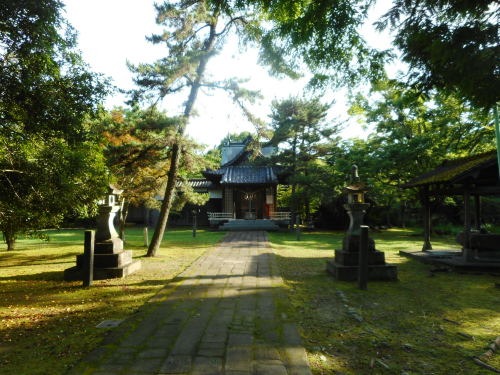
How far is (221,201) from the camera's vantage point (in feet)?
79.3

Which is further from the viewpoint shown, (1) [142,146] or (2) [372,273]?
(1) [142,146]

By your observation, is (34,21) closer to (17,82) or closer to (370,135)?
(17,82)

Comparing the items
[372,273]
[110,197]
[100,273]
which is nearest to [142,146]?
[110,197]

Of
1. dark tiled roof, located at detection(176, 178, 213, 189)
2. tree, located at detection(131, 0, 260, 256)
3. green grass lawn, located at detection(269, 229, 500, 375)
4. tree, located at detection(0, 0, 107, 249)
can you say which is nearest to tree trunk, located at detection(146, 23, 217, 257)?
tree, located at detection(131, 0, 260, 256)

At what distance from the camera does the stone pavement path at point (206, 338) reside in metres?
2.49

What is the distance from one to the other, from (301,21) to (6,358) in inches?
196

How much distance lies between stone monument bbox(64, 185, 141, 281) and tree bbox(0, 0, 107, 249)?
1.25m

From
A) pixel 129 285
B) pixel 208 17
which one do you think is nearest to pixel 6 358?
pixel 129 285

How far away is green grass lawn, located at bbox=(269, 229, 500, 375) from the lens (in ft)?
8.92

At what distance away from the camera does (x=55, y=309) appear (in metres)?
4.21

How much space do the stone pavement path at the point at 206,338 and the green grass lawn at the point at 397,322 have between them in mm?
312

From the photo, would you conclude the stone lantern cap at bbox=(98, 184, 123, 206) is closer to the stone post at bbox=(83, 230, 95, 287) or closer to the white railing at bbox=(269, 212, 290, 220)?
the stone post at bbox=(83, 230, 95, 287)

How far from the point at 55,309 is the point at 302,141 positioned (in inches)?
677

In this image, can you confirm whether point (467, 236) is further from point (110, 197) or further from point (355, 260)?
point (110, 197)
